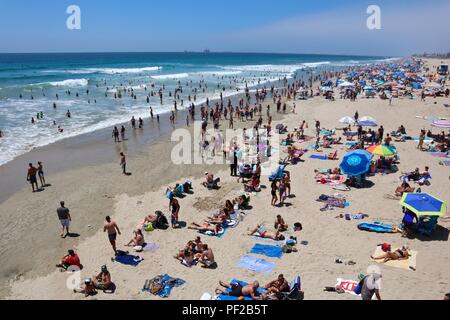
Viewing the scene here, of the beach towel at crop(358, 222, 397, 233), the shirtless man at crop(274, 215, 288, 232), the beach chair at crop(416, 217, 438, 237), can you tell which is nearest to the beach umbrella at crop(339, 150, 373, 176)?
the beach towel at crop(358, 222, 397, 233)

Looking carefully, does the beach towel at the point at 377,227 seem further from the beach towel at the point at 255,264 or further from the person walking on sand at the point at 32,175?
the person walking on sand at the point at 32,175

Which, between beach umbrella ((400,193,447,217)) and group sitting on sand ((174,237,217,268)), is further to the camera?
beach umbrella ((400,193,447,217))

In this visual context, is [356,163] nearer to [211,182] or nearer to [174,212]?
[211,182]

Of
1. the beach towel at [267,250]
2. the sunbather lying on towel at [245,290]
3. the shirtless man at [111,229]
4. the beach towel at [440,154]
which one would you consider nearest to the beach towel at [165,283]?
the sunbather lying on towel at [245,290]

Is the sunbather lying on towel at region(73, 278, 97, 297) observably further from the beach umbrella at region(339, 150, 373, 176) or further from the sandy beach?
the beach umbrella at region(339, 150, 373, 176)

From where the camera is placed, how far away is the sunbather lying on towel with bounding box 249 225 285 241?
33.2 ft

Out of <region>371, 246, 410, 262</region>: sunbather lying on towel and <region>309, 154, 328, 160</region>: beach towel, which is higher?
<region>309, 154, 328, 160</region>: beach towel

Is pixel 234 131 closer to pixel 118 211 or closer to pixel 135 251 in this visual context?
pixel 118 211

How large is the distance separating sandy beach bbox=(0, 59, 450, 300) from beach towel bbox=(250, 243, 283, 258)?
248mm

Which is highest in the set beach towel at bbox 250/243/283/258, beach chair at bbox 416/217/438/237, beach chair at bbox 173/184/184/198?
beach chair at bbox 173/184/184/198

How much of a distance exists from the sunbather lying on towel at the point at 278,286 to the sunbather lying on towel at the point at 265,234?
234 centimetres

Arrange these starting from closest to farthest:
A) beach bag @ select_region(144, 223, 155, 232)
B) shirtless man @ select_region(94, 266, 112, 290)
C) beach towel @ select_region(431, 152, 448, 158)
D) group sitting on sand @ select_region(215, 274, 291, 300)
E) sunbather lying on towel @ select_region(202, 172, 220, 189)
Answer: group sitting on sand @ select_region(215, 274, 291, 300)
shirtless man @ select_region(94, 266, 112, 290)
beach bag @ select_region(144, 223, 155, 232)
sunbather lying on towel @ select_region(202, 172, 220, 189)
beach towel @ select_region(431, 152, 448, 158)

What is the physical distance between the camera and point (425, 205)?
9680 millimetres
